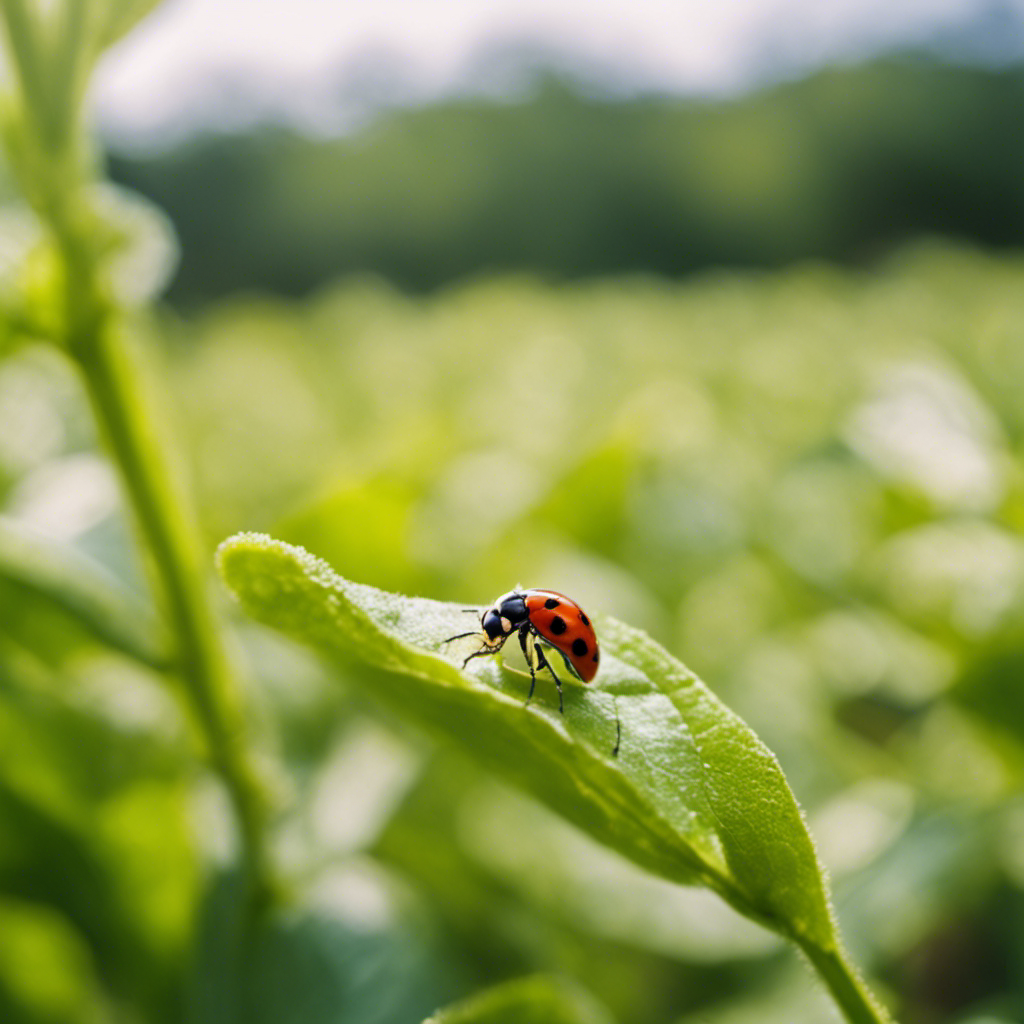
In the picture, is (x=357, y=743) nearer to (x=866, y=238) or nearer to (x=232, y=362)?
(x=232, y=362)

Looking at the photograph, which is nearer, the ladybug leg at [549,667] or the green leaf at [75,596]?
the ladybug leg at [549,667]

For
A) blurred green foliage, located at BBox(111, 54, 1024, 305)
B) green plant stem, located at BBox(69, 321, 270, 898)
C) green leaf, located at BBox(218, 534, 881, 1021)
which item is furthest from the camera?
blurred green foliage, located at BBox(111, 54, 1024, 305)

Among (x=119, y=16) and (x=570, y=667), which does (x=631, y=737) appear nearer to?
(x=570, y=667)

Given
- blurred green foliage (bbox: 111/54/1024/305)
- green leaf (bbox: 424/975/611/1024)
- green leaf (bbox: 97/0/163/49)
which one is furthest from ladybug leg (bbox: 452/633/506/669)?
blurred green foliage (bbox: 111/54/1024/305)

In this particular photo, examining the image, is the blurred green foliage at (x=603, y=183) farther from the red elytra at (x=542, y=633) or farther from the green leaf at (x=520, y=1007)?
the green leaf at (x=520, y=1007)

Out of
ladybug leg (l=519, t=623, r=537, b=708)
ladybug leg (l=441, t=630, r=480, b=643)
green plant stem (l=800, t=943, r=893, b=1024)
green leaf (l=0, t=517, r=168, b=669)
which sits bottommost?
green plant stem (l=800, t=943, r=893, b=1024)

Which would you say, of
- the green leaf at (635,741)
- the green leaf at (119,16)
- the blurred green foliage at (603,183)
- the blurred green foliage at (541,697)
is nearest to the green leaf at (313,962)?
the blurred green foliage at (541,697)

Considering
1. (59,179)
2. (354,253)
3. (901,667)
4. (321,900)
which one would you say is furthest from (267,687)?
(354,253)

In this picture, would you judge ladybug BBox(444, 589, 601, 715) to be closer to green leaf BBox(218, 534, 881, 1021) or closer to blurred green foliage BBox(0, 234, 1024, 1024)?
green leaf BBox(218, 534, 881, 1021)
